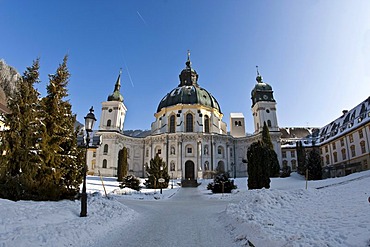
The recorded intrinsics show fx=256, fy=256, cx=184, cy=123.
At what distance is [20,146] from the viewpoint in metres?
9.90

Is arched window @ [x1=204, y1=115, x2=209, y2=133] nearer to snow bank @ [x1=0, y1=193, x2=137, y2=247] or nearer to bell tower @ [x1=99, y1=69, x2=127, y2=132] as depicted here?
bell tower @ [x1=99, y1=69, x2=127, y2=132]

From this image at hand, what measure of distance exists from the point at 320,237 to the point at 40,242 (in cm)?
595

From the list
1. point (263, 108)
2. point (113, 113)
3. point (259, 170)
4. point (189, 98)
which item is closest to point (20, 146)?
point (259, 170)

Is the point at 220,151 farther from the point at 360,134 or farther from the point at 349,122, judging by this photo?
the point at 360,134

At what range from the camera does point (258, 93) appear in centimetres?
5856

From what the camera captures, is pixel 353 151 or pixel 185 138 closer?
pixel 353 151

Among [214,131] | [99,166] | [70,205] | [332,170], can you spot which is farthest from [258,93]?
[70,205]

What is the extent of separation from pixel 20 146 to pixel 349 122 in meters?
46.7

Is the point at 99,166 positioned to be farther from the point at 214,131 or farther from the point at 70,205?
the point at 70,205

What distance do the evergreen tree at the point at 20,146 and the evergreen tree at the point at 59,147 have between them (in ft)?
1.25

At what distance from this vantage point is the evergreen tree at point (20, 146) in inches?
362

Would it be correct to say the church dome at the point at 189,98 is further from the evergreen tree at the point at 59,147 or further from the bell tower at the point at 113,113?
the evergreen tree at the point at 59,147

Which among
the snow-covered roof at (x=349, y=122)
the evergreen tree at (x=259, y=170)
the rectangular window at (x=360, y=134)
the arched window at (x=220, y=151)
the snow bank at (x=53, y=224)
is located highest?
the snow-covered roof at (x=349, y=122)

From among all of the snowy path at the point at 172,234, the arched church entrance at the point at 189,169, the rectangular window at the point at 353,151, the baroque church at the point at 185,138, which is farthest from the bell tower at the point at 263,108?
the snowy path at the point at 172,234
